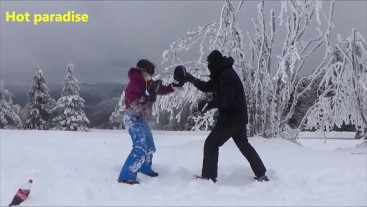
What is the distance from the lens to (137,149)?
5.52 meters

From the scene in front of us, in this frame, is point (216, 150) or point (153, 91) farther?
point (216, 150)

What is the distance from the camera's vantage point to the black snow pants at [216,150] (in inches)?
220

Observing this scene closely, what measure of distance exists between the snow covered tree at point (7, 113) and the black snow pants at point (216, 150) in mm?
29339

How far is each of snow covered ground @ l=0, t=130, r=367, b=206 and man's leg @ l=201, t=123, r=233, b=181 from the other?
0.56 ft

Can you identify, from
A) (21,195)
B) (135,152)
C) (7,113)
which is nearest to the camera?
(21,195)

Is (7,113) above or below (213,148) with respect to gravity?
above

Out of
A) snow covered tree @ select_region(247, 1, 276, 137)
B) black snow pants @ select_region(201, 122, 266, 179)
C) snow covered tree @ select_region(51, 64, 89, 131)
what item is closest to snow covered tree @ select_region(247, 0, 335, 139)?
snow covered tree @ select_region(247, 1, 276, 137)

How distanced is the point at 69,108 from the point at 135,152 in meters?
29.0

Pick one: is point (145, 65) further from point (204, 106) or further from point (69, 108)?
point (69, 108)

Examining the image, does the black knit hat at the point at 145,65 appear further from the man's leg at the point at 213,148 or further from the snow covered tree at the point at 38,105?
the snow covered tree at the point at 38,105

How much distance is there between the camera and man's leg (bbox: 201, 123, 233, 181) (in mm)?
5598

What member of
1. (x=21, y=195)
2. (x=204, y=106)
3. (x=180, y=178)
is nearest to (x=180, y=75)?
(x=204, y=106)

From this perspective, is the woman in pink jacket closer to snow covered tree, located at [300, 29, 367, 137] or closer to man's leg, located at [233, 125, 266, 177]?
man's leg, located at [233, 125, 266, 177]

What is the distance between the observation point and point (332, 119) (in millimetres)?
8477
